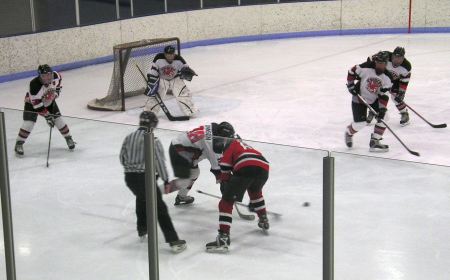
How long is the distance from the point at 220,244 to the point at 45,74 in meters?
3.89

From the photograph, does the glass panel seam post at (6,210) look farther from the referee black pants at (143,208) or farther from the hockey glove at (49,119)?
the referee black pants at (143,208)

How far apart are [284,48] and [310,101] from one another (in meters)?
3.65

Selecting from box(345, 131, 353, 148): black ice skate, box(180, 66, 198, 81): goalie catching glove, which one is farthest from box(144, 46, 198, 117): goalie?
box(345, 131, 353, 148): black ice skate

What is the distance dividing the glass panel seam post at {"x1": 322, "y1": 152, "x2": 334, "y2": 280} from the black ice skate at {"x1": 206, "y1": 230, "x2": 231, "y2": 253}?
353 mm

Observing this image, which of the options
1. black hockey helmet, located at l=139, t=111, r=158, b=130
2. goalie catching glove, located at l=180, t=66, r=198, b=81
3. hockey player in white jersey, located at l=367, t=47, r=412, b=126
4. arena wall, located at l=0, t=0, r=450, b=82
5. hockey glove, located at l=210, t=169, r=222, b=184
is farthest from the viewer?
arena wall, located at l=0, t=0, r=450, b=82

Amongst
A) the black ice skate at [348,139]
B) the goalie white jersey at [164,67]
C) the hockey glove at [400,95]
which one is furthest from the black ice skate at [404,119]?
the goalie white jersey at [164,67]

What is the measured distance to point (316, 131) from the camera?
21.8ft

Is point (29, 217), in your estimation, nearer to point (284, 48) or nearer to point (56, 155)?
point (56, 155)

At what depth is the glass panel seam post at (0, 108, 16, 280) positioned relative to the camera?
262 cm

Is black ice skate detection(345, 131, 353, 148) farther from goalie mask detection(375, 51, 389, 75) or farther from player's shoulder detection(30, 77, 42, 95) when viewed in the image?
player's shoulder detection(30, 77, 42, 95)

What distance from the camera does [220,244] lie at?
7.59ft

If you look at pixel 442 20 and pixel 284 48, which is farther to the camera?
pixel 442 20

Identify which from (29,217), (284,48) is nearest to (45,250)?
(29,217)

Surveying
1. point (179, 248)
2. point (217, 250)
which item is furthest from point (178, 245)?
point (217, 250)
